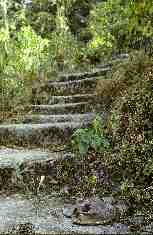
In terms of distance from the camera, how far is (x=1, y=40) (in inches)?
533

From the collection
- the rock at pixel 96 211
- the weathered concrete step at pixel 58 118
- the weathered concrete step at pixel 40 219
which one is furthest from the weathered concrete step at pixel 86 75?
the rock at pixel 96 211

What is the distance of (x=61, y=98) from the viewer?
9734mm

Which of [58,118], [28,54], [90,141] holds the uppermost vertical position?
[28,54]

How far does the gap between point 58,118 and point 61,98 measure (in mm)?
1637

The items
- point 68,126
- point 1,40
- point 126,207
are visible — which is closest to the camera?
point 126,207

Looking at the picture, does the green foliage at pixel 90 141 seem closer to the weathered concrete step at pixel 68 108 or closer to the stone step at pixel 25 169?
the stone step at pixel 25 169

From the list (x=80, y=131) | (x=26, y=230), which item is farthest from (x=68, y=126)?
(x=26, y=230)

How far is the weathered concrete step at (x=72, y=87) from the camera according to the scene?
10387 mm

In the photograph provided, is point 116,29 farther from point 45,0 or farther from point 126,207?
point 126,207

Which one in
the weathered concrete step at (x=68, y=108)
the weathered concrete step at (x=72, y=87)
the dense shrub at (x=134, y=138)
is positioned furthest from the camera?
the weathered concrete step at (x=72, y=87)

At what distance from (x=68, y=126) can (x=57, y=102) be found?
95.6 inches

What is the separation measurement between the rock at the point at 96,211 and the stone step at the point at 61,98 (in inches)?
165

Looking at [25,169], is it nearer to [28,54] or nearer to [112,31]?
[28,54]

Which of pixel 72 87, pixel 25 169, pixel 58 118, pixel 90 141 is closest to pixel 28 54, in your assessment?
pixel 72 87
